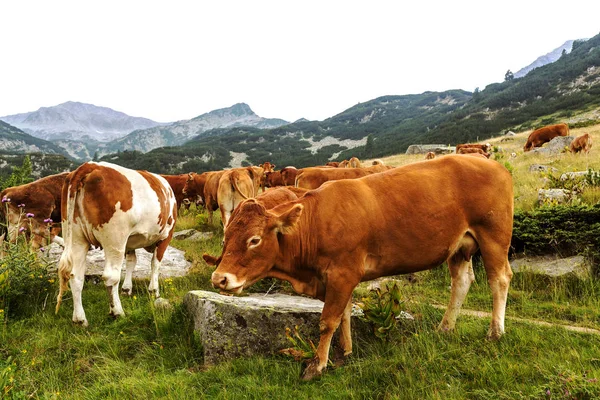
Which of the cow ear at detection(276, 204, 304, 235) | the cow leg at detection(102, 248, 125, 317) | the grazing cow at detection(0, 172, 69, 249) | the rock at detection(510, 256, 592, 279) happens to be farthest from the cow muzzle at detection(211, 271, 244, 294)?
the grazing cow at detection(0, 172, 69, 249)

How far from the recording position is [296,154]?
513 ft

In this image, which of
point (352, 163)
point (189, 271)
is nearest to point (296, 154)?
point (352, 163)

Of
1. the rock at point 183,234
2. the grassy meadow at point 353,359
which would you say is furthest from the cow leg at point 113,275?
the rock at point 183,234

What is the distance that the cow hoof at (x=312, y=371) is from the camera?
3771 mm

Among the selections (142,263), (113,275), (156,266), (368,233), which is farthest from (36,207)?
(368,233)

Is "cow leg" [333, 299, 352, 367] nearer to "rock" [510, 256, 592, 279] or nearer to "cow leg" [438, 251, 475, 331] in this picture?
"cow leg" [438, 251, 475, 331]

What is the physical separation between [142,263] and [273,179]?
12.4 m

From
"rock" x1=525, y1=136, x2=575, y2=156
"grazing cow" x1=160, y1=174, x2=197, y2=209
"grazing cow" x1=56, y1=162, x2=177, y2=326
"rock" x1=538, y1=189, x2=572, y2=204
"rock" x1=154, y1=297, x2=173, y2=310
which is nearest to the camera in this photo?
"grazing cow" x1=56, y1=162, x2=177, y2=326

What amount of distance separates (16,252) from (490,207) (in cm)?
777

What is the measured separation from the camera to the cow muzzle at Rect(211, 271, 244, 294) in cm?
337

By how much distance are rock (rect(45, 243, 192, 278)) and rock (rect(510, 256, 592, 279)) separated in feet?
23.5

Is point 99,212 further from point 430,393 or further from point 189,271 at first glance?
point 430,393

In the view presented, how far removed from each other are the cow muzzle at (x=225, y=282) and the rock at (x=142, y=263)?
5.44 m

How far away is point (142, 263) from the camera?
8.73 meters
